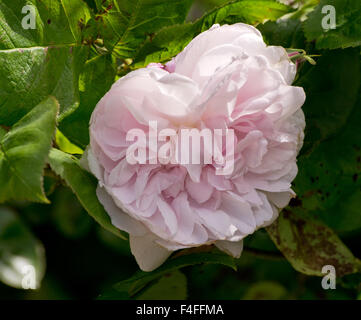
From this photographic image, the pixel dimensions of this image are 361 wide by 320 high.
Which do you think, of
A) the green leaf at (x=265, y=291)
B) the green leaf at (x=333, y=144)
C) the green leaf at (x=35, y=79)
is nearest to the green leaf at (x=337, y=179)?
the green leaf at (x=333, y=144)

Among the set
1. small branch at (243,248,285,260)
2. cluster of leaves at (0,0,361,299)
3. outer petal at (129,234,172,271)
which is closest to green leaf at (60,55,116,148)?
cluster of leaves at (0,0,361,299)

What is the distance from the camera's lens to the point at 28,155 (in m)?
0.32

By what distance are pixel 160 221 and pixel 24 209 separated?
291mm

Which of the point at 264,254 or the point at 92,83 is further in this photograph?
the point at 264,254

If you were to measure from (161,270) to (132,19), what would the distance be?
0.59 feet

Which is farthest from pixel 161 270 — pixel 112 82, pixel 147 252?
pixel 112 82

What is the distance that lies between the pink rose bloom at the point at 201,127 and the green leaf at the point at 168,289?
96 mm

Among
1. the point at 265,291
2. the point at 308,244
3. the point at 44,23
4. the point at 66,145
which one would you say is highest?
the point at 44,23

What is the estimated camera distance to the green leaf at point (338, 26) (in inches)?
16.7

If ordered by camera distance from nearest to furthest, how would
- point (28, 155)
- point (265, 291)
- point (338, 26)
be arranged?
point (28, 155) < point (338, 26) < point (265, 291)

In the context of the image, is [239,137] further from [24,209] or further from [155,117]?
[24,209]

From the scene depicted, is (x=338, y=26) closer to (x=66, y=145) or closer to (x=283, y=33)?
(x=283, y=33)

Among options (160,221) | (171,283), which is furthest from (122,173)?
(171,283)

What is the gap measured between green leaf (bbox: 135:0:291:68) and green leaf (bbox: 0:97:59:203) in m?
0.11
